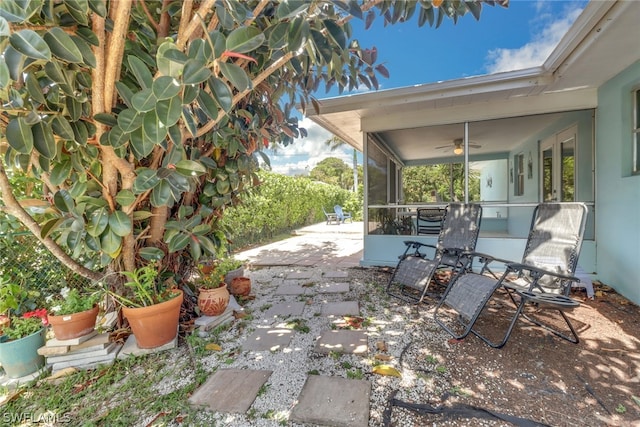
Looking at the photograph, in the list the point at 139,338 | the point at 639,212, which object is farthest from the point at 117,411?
the point at 639,212

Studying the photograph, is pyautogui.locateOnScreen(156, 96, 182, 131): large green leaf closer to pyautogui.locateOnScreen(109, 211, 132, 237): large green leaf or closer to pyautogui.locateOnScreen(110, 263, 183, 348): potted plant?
pyautogui.locateOnScreen(109, 211, 132, 237): large green leaf

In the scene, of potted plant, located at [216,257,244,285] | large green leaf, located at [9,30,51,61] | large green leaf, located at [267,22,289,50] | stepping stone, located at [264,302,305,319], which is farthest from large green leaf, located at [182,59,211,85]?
stepping stone, located at [264,302,305,319]

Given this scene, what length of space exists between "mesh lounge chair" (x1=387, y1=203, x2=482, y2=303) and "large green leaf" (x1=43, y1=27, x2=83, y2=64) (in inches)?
135

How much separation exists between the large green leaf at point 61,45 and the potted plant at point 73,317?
192cm

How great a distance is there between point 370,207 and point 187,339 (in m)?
3.75

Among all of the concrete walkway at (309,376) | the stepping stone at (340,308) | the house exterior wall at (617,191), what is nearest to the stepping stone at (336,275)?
the concrete walkway at (309,376)

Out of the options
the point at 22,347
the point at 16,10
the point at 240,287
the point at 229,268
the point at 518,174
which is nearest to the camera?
the point at 16,10

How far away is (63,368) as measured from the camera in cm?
221

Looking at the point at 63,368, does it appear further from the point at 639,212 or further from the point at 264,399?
the point at 639,212

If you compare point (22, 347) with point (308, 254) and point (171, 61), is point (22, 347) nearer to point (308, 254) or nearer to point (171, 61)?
point (171, 61)

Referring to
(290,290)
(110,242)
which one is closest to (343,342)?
(290,290)

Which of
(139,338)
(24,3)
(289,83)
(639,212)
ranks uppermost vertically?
(289,83)

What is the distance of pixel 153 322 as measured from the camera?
7.75ft

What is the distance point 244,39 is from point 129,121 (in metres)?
0.74
